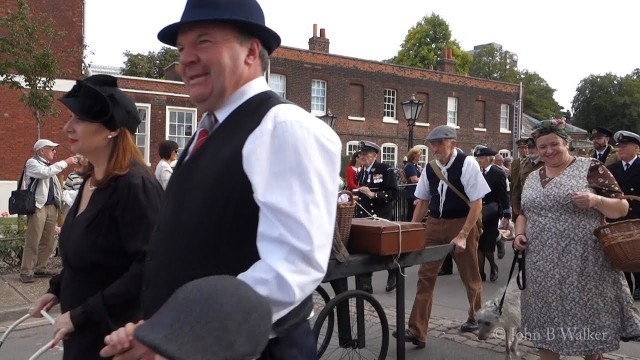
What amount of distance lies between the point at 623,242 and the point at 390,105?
26882 millimetres

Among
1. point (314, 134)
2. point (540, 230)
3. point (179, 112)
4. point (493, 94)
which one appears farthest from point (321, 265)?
point (493, 94)

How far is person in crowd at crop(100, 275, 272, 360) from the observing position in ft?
3.63

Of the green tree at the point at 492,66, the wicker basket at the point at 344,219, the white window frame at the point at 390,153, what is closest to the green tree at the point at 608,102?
the green tree at the point at 492,66

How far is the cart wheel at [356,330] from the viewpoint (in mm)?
4297

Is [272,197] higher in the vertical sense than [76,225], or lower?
higher

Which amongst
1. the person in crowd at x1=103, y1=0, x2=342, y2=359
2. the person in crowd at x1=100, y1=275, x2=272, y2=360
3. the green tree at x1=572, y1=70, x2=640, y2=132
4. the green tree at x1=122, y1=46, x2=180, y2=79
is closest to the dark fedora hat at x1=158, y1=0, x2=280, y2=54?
the person in crowd at x1=103, y1=0, x2=342, y2=359

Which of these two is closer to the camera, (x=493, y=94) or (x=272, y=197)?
(x=272, y=197)

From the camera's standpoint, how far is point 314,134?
4.90 feet

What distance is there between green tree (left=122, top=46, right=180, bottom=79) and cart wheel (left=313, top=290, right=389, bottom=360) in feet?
124

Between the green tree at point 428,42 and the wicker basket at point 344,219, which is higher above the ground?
the green tree at point 428,42

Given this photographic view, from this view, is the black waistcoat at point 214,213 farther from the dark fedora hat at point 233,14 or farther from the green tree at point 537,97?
the green tree at point 537,97

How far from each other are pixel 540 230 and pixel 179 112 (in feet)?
69.4

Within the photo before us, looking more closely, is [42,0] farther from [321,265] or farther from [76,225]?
[321,265]

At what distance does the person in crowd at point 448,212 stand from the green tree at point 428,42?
39.4m
